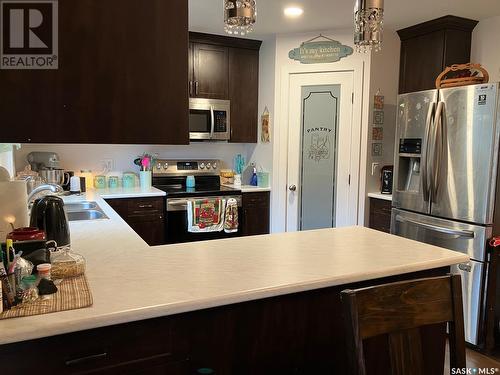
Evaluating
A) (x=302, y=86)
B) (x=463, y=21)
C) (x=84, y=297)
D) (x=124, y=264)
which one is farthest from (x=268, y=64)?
(x=84, y=297)

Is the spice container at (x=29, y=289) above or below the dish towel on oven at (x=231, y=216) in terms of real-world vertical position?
above

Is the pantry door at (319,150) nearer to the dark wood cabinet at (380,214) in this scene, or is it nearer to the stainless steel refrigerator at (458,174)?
the dark wood cabinet at (380,214)

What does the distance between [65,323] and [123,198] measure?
9.00 ft

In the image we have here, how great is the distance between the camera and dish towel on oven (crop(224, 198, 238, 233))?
418 cm

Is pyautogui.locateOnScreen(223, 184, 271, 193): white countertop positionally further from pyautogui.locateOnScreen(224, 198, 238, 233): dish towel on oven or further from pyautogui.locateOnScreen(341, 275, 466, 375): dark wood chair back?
pyautogui.locateOnScreen(341, 275, 466, 375): dark wood chair back

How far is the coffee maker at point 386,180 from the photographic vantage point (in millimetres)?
3920

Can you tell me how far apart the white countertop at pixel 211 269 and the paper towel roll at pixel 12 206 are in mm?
291

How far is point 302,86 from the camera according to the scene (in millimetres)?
4156

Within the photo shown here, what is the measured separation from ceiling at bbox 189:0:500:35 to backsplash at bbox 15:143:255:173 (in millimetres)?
1350

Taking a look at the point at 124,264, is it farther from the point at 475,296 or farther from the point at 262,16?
the point at 262,16

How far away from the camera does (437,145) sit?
3002mm

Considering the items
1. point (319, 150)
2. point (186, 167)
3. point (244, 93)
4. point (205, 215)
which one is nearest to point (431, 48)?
point (319, 150)

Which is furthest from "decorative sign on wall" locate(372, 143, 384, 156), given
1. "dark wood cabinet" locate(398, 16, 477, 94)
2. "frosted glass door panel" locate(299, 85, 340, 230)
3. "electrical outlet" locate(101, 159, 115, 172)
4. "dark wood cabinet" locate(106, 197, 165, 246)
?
"electrical outlet" locate(101, 159, 115, 172)

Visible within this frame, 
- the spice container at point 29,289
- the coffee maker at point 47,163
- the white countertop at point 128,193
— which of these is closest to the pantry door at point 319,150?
the white countertop at point 128,193
